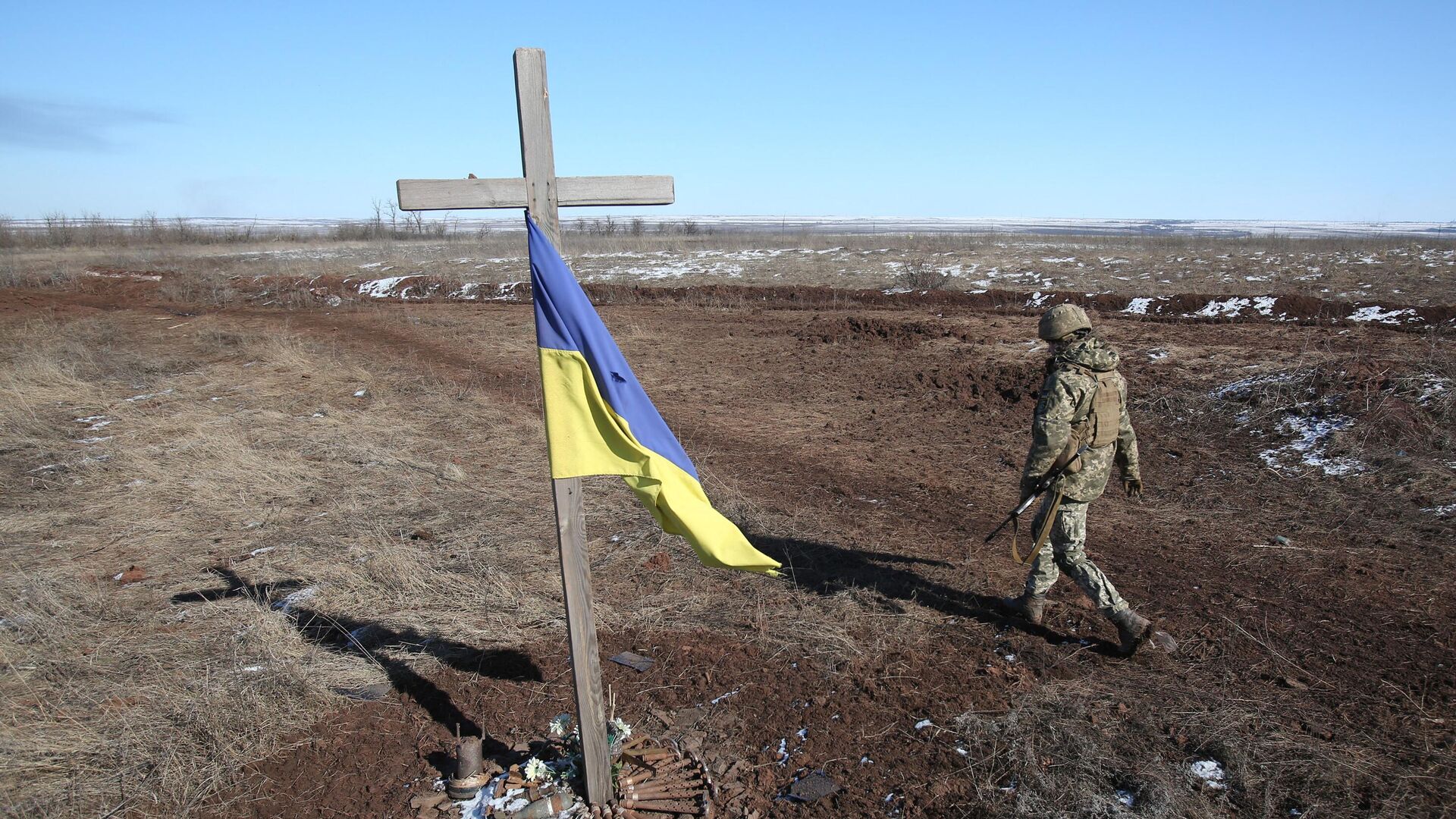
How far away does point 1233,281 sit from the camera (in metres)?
18.7

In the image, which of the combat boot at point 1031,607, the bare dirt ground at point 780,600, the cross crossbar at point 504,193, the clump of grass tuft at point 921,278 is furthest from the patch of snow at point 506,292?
the cross crossbar at point 504,193

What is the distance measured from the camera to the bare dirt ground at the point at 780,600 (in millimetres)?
3410

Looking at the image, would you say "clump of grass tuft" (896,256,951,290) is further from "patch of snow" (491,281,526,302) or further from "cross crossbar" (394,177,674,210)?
"cross crossbar" (394,177,674,210)

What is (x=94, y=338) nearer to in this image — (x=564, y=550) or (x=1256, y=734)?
(x=564, y=550)

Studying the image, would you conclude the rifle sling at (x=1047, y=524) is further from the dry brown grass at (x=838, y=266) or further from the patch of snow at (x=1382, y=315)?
the dry brown grass at (x=838, y=266)

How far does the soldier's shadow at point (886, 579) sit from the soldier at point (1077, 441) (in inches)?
13.5

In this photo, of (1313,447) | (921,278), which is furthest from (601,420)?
(921,278)

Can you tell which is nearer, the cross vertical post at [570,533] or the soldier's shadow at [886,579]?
the cross vertical post at [570,533]

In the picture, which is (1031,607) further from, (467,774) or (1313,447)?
(1313,447)

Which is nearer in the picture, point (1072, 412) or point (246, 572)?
point (1072, 412)

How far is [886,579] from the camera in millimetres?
5270

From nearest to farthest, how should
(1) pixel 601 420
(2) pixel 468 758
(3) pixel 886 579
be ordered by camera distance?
(1) pixel 601 420
(2) pixel 468 758
(3) pixel 886 579

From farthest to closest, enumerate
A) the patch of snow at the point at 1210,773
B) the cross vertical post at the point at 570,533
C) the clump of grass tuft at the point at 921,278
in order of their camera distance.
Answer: the clump of grass tuft at the point at 921,278
the patch of snow at the point at 1210,773
the cross vertical post at the point at 570,533

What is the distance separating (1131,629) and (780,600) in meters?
1.92
